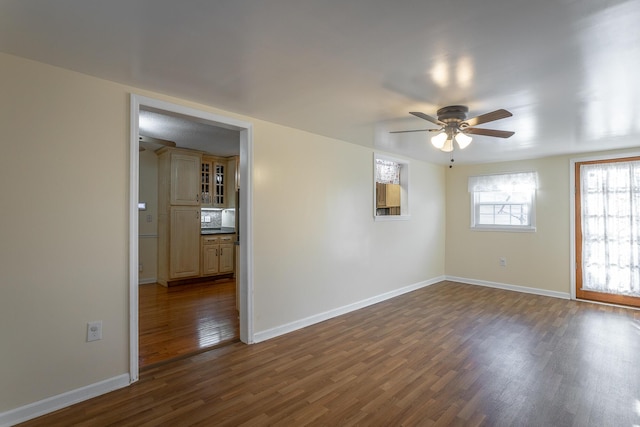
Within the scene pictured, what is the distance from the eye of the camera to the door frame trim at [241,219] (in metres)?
2.46

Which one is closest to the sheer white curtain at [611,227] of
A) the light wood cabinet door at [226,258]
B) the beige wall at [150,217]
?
the light wood cabinet door at [226,258]

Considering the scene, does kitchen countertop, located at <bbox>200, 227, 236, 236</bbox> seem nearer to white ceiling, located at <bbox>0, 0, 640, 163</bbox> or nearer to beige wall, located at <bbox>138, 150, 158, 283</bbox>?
beige wall, located at <bbox>138, 150, 158, 283</bbox>

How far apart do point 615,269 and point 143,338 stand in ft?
20.7

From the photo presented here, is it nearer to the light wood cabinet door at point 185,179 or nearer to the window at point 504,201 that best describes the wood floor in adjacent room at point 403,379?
the window at point 504,201

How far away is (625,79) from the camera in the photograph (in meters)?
2.21

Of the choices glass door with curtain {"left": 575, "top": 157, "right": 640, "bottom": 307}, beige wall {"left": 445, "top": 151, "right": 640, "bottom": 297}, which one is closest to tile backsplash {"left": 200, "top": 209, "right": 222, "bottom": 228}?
beige wall {"left": 445, "top": 151, "right": 640, "bottom": 297}

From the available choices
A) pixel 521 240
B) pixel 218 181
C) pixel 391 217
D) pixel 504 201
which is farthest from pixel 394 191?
pixel 218 181

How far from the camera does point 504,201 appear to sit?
5.67m

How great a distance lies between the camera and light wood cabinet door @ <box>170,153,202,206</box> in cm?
566

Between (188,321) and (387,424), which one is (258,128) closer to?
(188,321)

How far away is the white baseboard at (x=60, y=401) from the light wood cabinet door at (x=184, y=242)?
3428 millimetres

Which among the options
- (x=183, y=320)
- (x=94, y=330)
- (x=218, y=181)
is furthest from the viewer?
(x=218, y=181)

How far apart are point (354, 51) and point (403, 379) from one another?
2449 millimetres

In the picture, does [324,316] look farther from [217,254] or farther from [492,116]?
[217,254]
